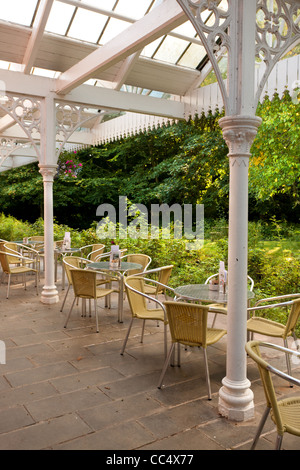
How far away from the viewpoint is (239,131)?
9.53 ft

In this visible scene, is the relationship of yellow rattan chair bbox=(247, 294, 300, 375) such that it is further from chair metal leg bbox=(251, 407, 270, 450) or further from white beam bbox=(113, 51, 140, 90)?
white beam bbox=(113, 51, 140, 90)

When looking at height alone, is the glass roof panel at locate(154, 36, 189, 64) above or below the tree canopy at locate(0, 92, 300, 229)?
above

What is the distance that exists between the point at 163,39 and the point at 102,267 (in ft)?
12.0

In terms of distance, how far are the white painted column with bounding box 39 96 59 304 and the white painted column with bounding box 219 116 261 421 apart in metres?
3.87

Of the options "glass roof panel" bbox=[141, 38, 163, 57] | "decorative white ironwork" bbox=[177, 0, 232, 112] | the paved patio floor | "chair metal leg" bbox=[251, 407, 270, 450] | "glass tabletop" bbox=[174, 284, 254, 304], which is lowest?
the paved patio floor

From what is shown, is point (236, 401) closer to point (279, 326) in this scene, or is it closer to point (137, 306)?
point (279, 326)

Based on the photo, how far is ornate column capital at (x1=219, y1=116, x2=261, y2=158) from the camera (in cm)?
288

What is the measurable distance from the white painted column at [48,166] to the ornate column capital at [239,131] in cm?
387

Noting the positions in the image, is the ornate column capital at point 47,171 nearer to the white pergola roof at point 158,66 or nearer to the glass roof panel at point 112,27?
the white pergola roof at point 158,66

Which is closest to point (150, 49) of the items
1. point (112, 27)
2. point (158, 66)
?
point (158, 66)

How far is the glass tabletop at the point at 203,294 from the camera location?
12.4 ft

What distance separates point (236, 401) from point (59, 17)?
516 cm

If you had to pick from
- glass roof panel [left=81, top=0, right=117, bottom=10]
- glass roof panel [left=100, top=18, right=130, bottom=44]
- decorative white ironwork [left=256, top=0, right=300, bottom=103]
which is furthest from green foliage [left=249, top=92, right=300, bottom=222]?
decorative white ironwork [left=256, top=0, right=300, bottom=103]
